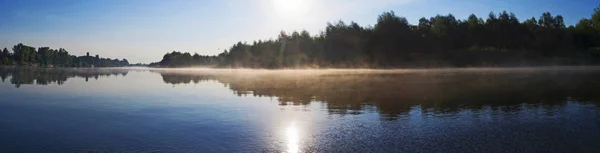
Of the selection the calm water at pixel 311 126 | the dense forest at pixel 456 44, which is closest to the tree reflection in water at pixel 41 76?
the calm water at pixel 311 126

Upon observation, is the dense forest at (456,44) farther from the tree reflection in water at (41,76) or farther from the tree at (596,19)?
the tree reflection in water at (41,76)

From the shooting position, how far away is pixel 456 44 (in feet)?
395

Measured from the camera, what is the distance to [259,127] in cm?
1485

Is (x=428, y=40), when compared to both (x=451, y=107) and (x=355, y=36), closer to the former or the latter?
(x=355, y=36)

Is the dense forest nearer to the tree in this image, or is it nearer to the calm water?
the tree

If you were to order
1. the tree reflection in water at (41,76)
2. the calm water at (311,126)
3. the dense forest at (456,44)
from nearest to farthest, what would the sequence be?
1. the calm water at (311,126)
2. the tree reflection in water at (41,76)
3. the dense forest at (456,44)

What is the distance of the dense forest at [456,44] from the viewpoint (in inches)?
4299

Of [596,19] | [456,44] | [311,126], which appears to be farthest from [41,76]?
[596,19]

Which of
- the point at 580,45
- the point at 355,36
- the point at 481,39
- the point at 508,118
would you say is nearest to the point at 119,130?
the point at 508,118

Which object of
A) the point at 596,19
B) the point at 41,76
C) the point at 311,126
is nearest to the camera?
the point at 311,126

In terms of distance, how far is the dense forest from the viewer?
109 metres

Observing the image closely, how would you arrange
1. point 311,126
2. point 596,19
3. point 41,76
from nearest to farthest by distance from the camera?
point 311,126
point 41,76
point 596,19

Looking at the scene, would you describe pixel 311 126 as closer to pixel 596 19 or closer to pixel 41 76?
pixel 41 76

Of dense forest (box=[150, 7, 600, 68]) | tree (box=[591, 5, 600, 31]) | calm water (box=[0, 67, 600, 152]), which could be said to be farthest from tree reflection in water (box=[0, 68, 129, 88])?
tree (box=[591, 5, 600, 31])
